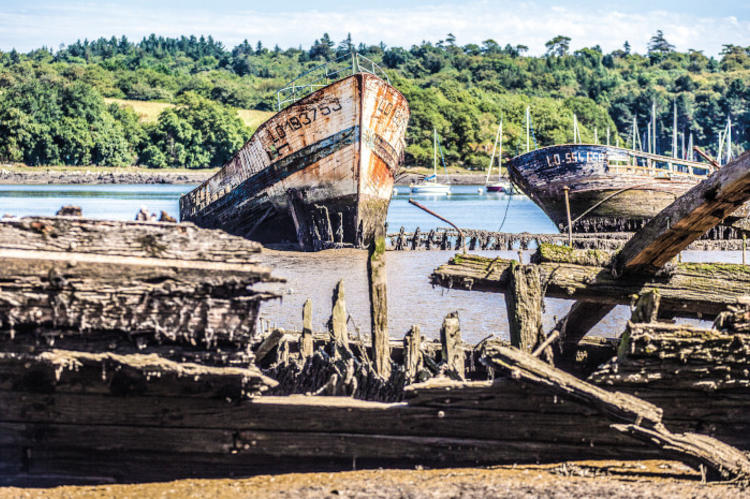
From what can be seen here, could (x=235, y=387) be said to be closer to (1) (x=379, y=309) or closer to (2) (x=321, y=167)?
(1) (x=379, y=309)

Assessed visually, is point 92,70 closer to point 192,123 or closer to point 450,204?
point 192,123

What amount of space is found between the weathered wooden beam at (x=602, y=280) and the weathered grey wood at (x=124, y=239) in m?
1.76

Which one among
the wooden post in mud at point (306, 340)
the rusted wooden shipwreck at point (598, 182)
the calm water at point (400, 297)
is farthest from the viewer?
the rusted wooden shipwreck at point (598, 182)

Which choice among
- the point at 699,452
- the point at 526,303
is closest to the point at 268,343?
the point at 526,303

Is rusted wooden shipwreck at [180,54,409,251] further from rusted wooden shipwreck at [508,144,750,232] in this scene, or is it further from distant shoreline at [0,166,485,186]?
distant shoreline at [0,166,485,186]

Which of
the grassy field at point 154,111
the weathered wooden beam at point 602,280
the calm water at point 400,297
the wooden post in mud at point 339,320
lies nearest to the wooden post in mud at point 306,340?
the wooden post in mud at point 339,320

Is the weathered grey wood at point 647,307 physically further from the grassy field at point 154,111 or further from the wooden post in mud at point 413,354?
the grassy field at point 154,111

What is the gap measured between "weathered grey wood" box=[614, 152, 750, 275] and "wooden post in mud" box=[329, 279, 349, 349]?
2.61m

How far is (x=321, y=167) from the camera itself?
82.0ft

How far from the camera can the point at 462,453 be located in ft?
18.1

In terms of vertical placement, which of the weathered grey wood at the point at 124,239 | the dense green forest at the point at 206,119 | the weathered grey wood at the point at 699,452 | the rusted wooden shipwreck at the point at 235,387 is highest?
the dense green forest at the point at 206,119

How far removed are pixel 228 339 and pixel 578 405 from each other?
2.30m

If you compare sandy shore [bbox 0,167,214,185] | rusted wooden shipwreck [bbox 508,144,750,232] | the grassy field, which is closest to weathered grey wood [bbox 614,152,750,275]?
rusted wooden shipwreck [bbox 508,144,750,232]

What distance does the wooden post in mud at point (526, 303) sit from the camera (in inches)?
240
